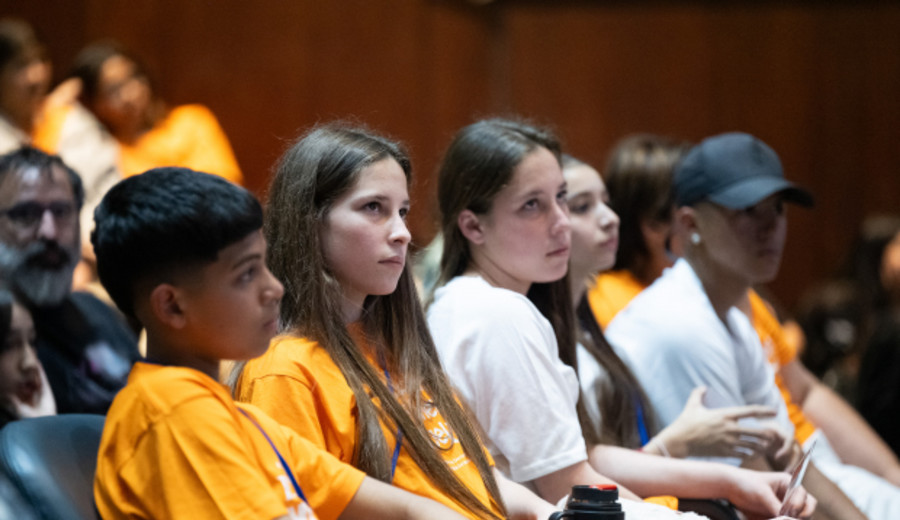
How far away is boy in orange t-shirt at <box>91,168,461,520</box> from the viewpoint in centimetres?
121

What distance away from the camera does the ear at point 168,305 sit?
129cm

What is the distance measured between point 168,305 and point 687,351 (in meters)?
1.52

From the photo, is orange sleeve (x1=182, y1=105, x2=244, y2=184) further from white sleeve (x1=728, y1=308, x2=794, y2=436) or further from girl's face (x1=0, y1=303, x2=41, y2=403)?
white sleeve (x1=728, y1=308, x2=794, y2=436)

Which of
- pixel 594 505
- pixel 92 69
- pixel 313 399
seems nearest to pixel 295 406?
pixel 313 399

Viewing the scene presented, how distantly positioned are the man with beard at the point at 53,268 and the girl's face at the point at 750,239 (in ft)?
4.99

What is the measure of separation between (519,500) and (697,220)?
4.01 ft

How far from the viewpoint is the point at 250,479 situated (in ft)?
3.99

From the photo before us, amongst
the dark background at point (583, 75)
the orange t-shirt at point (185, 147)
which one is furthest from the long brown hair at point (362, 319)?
the dark background at point (583, 75)

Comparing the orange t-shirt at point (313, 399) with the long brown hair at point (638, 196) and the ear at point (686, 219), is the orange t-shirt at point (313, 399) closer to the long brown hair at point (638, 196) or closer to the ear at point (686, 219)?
the ear at point (686, 219)

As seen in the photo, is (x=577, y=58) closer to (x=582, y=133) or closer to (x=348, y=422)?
(x=582, y=133)

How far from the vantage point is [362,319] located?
1.81m

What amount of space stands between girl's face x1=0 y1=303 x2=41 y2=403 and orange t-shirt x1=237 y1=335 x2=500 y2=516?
0.55m

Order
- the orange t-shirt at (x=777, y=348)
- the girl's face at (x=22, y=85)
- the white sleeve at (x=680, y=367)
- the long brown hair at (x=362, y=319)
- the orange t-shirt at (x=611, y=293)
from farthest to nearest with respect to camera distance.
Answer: the girl's face at (x=22, y=85) < the orange t-shirt at (x=611, y=293) < the orange t-shirt at (x=777, y=348) < the white sleeve at (x=680, y=367) < the long brown hair at (x=362, y=319)

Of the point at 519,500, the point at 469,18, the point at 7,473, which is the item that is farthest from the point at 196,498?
the point at 469,18
